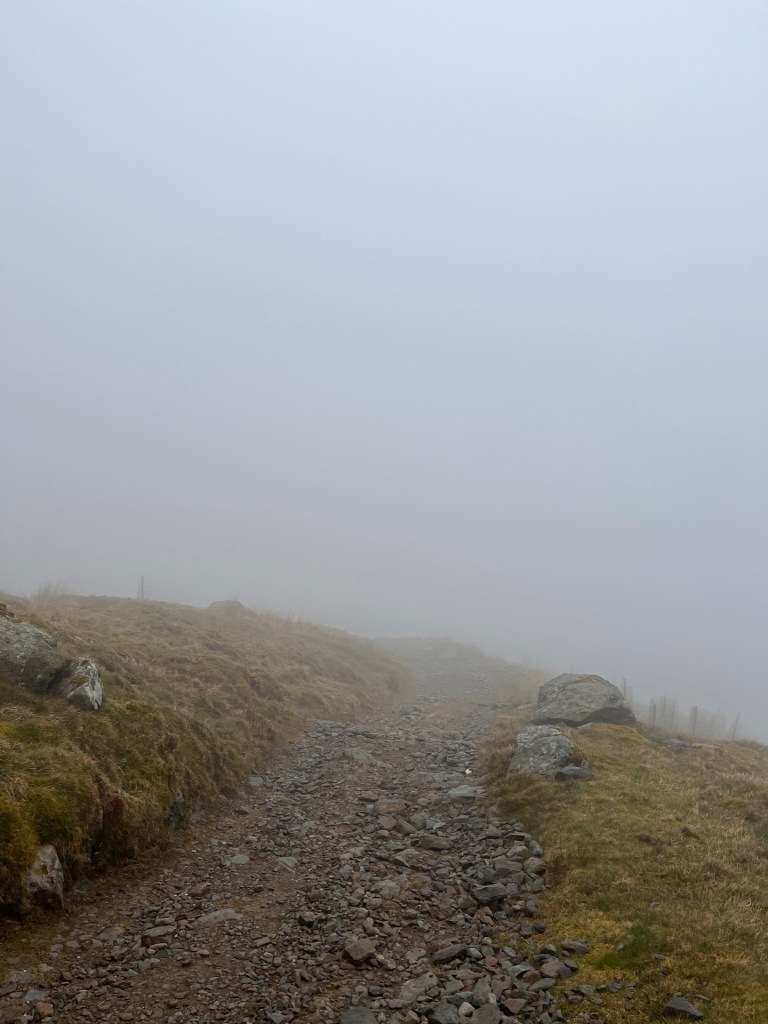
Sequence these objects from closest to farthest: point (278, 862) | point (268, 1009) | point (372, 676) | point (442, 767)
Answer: point (268, 1009), point (278, 862), point (442, 767), point (372, 676)

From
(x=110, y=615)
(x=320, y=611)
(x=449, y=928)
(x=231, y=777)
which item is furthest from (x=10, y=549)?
(x=449, y=928)

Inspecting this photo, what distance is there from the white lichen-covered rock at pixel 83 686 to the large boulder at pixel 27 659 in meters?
0.42

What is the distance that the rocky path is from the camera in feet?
33.6

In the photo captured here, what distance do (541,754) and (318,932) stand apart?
11.4m

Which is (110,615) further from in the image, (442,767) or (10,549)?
(10,549)

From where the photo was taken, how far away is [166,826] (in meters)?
16.3

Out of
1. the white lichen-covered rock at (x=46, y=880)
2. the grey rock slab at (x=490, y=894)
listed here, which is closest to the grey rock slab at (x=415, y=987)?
the grey rock slab at (x=490, y=894)

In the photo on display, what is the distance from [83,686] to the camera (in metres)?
17.7

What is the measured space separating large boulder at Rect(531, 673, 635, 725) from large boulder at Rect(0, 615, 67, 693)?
22.9m

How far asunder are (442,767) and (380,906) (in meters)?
12.0

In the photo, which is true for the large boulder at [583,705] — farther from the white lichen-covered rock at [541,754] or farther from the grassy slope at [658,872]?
the white lichen-covered rock at [541,754]

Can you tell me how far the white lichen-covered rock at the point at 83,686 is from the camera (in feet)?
57.1

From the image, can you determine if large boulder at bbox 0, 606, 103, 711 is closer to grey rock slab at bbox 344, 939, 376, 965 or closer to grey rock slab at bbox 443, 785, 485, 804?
grey rock slab at bbox 344, 939, 376, 965

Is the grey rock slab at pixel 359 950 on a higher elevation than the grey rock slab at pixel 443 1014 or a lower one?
lower
